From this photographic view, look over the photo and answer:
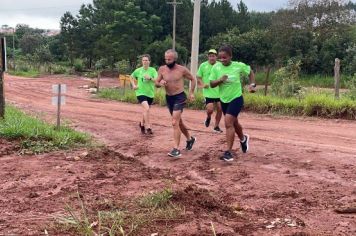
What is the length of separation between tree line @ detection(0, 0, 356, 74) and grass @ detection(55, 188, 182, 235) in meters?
33.7

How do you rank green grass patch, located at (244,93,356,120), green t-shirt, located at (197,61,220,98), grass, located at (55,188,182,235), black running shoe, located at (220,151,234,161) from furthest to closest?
green grass patch, located at (244,93,356,120) → green t-shirt, located at (197,61,220,98) → black running shoe, located at (220,151,234,161) → grass, located at (55,188,182,235)

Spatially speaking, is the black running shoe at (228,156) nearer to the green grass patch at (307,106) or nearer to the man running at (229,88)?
the man running at (229,88)

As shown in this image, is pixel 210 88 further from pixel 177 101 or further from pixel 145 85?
pixel 177 101

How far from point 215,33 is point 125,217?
164ft

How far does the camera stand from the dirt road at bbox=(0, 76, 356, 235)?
512 cm

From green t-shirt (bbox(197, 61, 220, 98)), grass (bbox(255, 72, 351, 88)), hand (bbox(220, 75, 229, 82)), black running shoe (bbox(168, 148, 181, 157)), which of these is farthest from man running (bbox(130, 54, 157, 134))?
grass (bbox(255, 72, 351, 88))

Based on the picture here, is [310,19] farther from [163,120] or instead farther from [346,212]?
[346,212]

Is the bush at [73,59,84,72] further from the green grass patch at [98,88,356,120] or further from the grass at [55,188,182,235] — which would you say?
the grass at [55,188,182,235]

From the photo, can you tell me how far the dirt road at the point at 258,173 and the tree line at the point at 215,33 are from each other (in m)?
28.1

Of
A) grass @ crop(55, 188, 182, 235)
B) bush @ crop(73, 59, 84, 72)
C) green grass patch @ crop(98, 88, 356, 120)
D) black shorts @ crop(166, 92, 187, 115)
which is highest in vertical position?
black shorts @ crop(166, 92, 187, 115)

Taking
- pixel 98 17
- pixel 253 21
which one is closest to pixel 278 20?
pixel 253 21

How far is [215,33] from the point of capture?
177 ft

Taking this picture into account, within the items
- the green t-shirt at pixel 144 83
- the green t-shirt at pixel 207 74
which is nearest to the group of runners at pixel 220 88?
the green t-shirt at pixel 207 74

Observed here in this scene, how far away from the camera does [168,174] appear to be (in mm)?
7383
